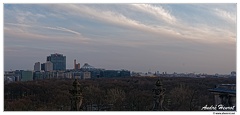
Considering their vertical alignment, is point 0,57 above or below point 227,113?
above

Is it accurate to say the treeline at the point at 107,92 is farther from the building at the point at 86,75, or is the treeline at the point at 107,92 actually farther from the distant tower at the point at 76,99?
the distant tower at the point at 76,99

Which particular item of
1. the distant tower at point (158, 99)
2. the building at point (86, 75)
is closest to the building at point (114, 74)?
the building at point (86, 75)

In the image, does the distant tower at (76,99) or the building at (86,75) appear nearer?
the distant tower at (76,99)

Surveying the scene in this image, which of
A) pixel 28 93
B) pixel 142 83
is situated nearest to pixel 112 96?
pixel 28 93

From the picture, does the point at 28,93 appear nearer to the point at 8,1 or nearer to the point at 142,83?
the point at 142,83

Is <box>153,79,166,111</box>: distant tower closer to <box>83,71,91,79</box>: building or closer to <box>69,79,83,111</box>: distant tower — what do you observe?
<box>69,79,83,111</box>: distant tower

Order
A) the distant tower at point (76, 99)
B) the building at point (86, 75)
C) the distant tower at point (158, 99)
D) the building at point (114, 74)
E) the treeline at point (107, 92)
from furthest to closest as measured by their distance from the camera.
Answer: the building at point (86, 75), the building at point (114, 74), the treeline at point (107, 92), the distant tower at point (158, 99), the distant tower at point (76, 99)

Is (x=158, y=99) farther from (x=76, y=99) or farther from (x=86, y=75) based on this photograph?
(x=86, y=75)

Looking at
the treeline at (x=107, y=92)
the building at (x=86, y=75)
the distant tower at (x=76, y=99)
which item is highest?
the building at (x=86, y=75)

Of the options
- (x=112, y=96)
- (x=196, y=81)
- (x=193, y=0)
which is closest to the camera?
(x=193, y=0)

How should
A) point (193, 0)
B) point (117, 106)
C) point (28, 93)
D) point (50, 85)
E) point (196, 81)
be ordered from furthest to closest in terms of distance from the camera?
1. point (196, 81)
2. point (50, 85)
3. point (28, 93)
4. point (117, 106)
5. point (193, 0)

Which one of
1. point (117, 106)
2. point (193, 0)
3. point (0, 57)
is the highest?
point (193, 0)
